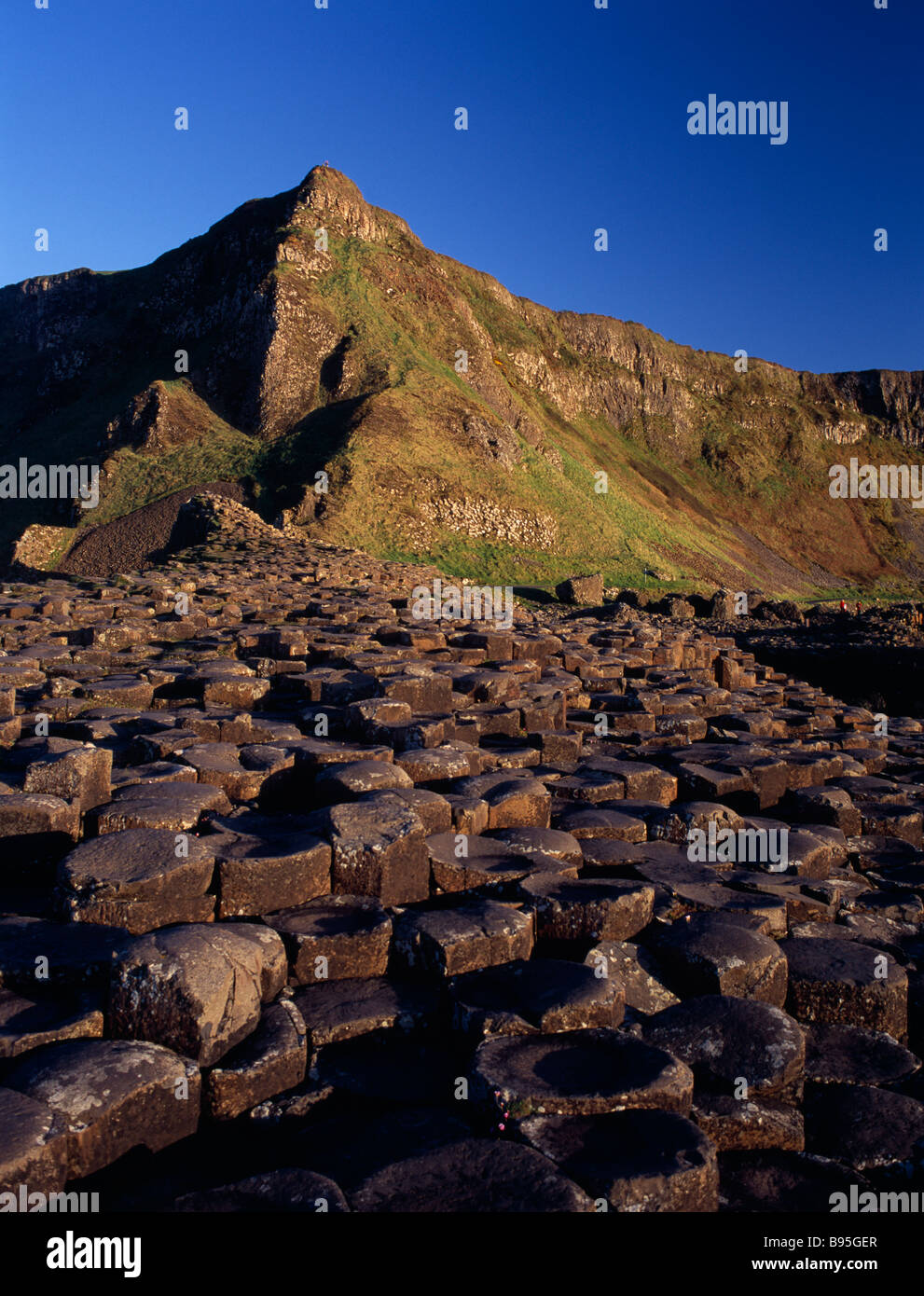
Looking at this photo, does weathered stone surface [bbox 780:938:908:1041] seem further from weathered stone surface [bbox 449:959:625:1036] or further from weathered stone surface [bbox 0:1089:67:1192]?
weathered stone surface [bbox 0:1089:67:1192]

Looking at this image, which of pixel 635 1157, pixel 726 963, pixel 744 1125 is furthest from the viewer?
pixel 726 963

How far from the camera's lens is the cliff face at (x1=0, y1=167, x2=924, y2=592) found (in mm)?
36281

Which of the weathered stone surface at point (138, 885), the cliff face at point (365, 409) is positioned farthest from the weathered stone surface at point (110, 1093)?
the cliff face at point (365, 409)

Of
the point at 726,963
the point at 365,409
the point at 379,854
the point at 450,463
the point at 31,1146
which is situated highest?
the point at 365,409

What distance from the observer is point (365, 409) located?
38219 mm

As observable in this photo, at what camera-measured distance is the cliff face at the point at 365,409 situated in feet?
119

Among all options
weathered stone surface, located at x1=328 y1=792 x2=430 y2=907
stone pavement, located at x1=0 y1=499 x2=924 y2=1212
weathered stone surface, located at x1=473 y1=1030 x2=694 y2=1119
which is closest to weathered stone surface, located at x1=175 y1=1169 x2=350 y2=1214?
stone pavement, located at x1=0 y1=499 x2=924 y2=1212

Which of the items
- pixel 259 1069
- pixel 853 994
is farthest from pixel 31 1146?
pixel 853 994

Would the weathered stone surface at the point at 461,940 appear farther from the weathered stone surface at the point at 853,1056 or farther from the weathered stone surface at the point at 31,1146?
the weathered stone surface at the point at 31,1146

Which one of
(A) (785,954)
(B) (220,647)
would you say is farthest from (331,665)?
(A) (785,954)

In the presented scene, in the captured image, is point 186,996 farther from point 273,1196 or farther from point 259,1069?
point 273,1196

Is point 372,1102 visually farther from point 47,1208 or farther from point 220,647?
point 220,647

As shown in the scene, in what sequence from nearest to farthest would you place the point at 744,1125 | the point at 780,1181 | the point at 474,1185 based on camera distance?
the point at 474,1185
the point at 780,1181
the point at 744,1125
